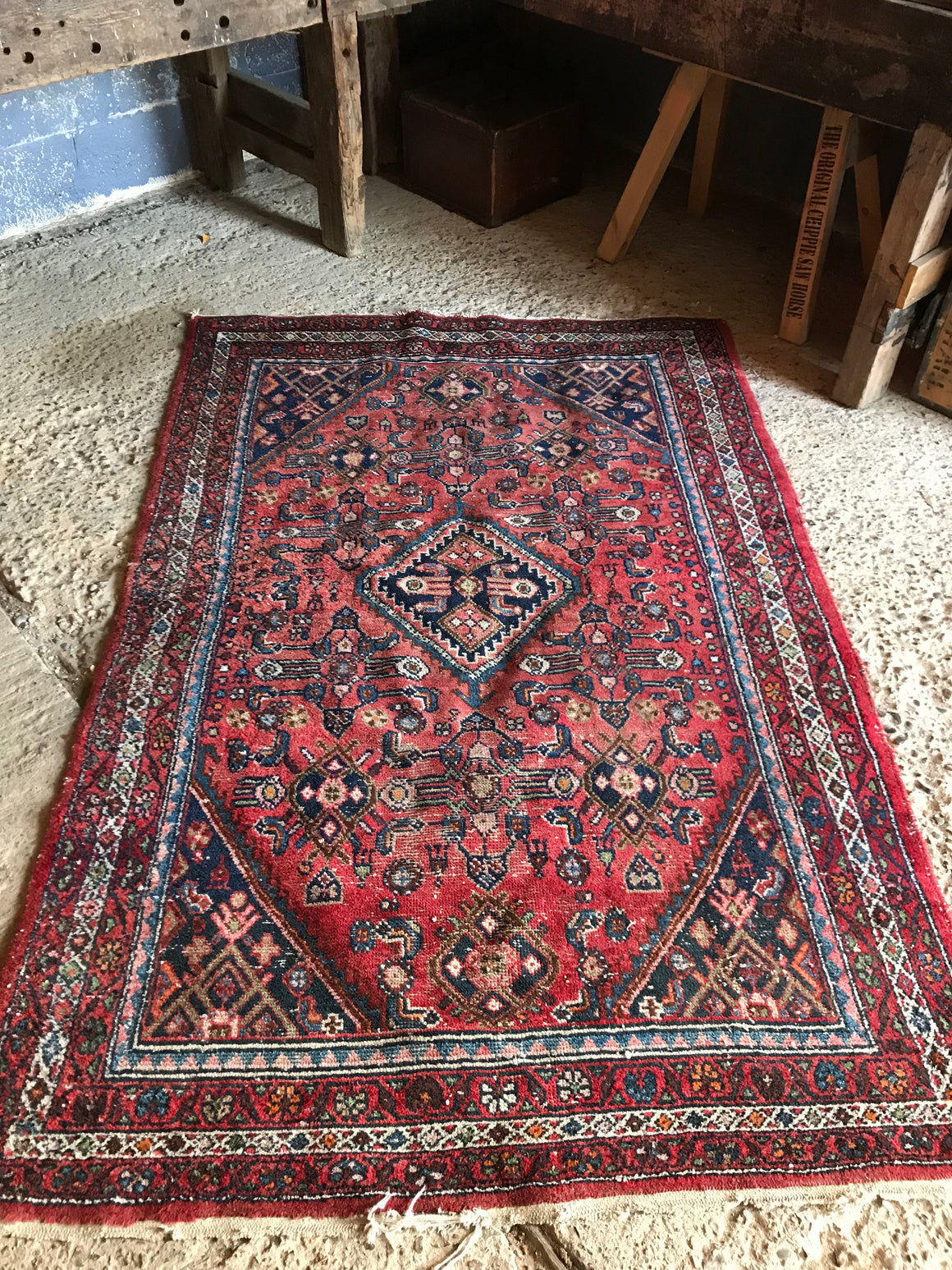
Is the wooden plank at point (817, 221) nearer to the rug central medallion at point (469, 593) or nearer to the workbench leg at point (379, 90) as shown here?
the rug central medallion at point (469, 593)

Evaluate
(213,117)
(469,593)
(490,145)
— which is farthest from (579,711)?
(213,117)

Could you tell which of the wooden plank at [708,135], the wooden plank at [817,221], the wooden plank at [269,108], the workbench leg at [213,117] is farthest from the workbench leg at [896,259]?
the workbench leg at [213,117]

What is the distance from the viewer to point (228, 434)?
273 cm

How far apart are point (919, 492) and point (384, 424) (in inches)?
54.7

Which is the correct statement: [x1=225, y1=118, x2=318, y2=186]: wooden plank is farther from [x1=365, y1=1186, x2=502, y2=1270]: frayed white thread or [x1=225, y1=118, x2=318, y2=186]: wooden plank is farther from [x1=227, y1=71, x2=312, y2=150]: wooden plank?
[x1=365, y1=1186, x2=502, y2=1270]: frayed white thread

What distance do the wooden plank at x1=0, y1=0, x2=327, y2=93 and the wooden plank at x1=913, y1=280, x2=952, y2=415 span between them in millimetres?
1978

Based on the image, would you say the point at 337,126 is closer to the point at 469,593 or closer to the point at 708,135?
the point at 708,135

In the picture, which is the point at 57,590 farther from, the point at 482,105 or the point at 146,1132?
the point at 482,105

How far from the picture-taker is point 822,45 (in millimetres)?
2594

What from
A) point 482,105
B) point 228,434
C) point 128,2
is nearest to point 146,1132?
point 228,434

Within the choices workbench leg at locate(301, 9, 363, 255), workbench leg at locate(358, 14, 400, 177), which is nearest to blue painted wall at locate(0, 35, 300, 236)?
workbench leg at locate(358, 14, 400, 177)

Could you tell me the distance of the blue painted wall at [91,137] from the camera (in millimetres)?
3369

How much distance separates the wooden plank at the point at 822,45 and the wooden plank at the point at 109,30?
1023 mm

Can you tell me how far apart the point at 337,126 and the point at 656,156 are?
1001 mm
